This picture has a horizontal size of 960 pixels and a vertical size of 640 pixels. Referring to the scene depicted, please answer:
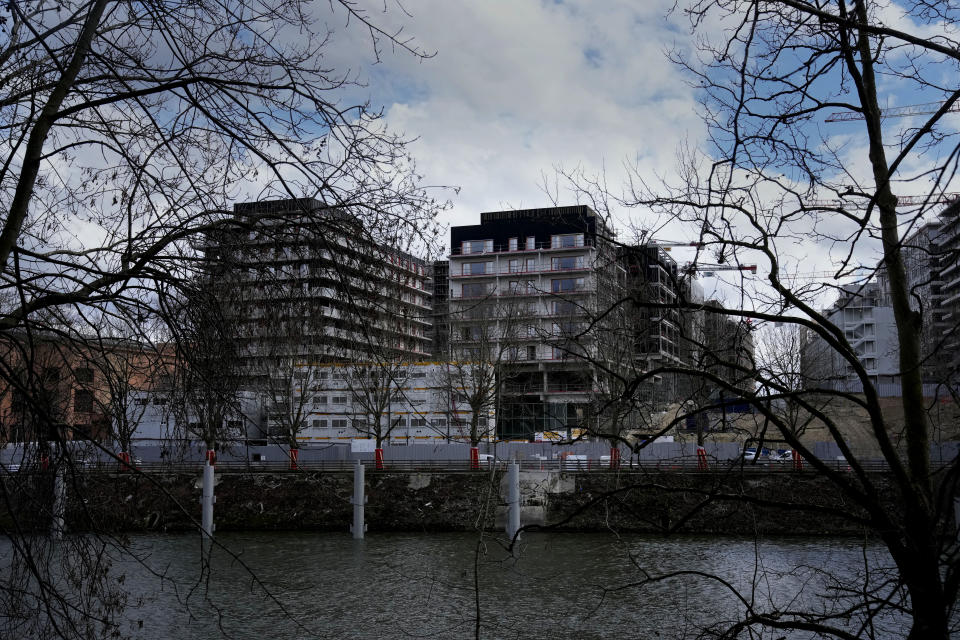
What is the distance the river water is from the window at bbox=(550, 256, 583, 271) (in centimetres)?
3297

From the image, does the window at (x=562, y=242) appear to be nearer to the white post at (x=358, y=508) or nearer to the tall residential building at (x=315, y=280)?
the white post at (x=358, y=508)

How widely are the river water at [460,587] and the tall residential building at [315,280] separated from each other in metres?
5.67

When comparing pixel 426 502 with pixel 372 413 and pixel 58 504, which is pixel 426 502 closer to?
pixel 372 413

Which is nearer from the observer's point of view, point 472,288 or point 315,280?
point 315,280

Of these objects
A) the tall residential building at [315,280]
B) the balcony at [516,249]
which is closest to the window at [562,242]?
the balcony at [516,249]

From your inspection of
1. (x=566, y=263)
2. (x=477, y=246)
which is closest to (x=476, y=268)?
(x=477, y=246)

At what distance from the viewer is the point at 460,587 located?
53.6 ft

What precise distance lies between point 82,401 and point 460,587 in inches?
454

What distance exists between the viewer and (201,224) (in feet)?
15.4

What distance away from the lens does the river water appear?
12898 millimetres

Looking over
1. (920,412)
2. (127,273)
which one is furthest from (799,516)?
(127,273)

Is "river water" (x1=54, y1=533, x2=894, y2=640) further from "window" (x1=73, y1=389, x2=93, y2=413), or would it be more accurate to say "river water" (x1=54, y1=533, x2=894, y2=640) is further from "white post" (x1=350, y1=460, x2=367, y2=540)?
"window" (x1=73, y1=389, x2=93, y2=413)

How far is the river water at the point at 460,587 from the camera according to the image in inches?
508

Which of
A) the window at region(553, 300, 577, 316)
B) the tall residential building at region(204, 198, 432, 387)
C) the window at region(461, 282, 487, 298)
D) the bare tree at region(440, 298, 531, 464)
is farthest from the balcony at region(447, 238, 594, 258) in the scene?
the tall residential building at region(204, 198, 432, 387)
